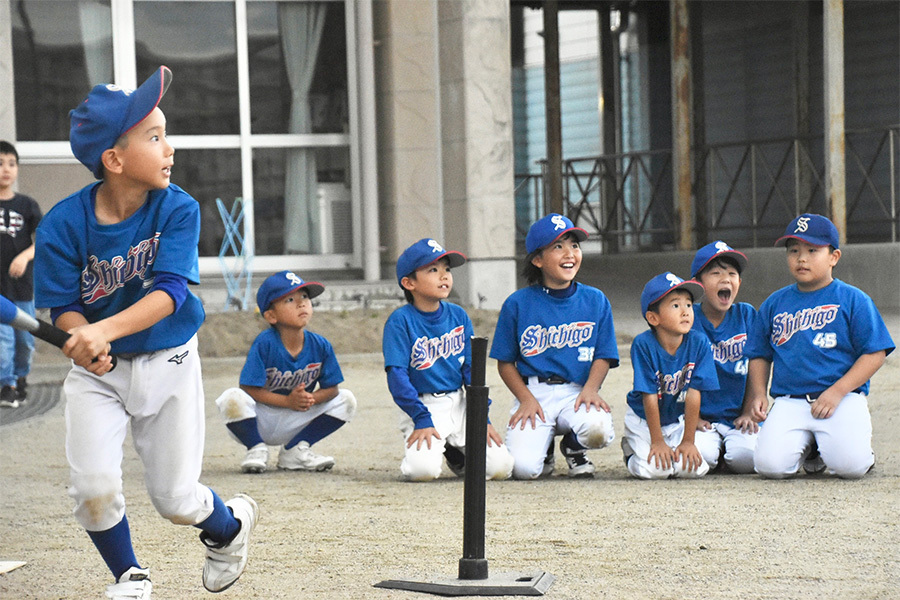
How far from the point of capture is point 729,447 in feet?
19.1

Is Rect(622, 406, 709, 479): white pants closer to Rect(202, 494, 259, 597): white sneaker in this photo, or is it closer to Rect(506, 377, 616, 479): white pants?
Rect(506, 377, 616, 479): white pants

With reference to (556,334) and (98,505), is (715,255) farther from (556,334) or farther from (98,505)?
(98,505)

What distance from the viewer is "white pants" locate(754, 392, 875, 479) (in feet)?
17.8

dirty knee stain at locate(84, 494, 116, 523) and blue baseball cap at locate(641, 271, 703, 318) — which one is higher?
blue baseball cap at locate(641, 271, 703, 318)

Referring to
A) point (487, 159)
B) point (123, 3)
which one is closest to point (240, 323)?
point (487, 159)

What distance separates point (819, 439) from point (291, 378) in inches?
99.6

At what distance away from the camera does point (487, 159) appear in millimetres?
12469

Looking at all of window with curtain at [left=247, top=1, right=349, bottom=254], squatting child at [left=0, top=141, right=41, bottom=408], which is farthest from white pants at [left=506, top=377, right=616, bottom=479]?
window with curtain at [left=247, top=1, right=349, bottom=254]

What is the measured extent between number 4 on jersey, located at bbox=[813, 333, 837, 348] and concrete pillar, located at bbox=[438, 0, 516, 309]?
691cm

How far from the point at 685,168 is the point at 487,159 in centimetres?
368

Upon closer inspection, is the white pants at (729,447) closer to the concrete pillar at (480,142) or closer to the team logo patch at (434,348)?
the team logo patch at (434,348)

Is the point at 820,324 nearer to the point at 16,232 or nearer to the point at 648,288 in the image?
the point at 648,288

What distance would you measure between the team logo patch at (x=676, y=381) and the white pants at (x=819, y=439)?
1.33 ft

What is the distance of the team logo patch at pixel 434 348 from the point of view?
581cm
